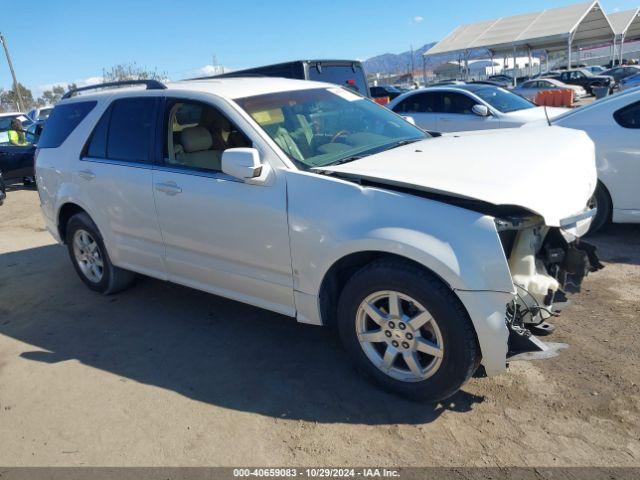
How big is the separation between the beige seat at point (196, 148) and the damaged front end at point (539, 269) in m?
2.17

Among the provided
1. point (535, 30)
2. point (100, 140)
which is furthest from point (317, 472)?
point (535, 30)

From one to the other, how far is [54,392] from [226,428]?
1.37 m

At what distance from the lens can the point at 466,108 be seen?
33.3ft

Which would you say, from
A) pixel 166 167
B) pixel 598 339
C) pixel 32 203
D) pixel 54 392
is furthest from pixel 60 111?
pixel 32 203

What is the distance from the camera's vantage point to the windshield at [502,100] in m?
9.98

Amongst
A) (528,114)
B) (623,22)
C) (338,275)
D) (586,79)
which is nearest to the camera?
(338,275)

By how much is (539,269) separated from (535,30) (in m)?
38.9

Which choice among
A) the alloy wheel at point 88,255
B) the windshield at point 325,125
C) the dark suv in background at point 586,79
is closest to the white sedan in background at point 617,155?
the windshield at point 325,125

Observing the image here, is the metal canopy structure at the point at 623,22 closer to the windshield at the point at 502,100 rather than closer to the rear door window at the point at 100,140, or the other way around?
the windshield at the point at 502,100

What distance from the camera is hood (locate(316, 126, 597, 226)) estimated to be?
2.84 m

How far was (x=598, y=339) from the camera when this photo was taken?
146 inches

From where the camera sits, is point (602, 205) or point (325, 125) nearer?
point (325, 125)

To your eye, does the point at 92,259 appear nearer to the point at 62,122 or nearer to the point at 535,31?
the point at 62,122

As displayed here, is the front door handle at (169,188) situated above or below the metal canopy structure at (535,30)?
below
